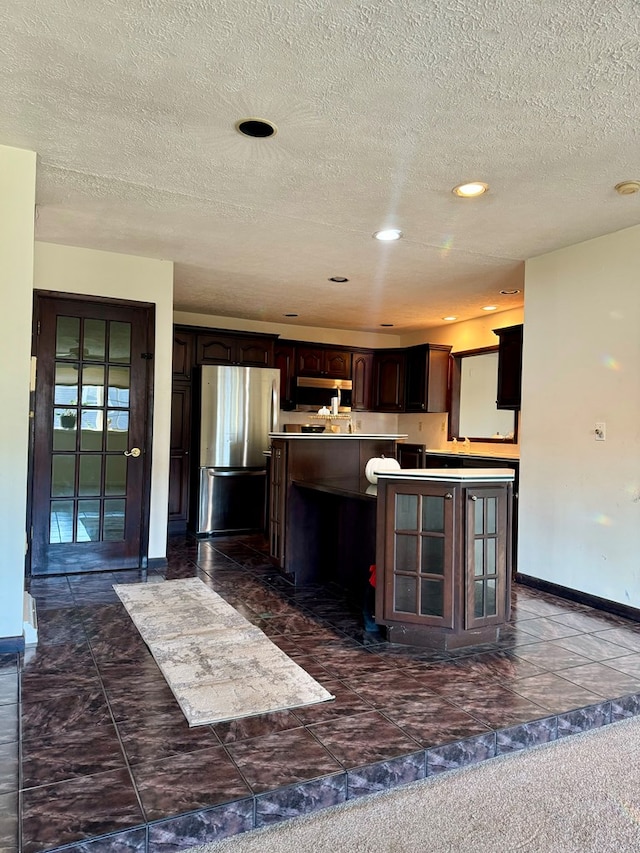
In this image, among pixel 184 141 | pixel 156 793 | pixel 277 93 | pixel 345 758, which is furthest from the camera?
pixel 184 141

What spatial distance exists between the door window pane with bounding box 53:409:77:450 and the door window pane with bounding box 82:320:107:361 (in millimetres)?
473

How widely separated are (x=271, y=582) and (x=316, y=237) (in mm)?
2553

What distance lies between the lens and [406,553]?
2.97m

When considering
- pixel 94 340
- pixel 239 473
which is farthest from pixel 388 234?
pixel 239 473

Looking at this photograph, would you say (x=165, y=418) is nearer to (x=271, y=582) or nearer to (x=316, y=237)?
(x=271, y=582)

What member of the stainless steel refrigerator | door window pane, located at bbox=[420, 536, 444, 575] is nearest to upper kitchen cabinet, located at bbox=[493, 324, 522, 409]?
the stainless steel refrigerator

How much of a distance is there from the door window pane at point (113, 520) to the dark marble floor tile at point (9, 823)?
2925 millimetres

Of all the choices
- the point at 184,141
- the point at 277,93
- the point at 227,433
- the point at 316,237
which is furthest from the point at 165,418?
the point at 277,93

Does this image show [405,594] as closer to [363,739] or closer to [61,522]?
[363,739]

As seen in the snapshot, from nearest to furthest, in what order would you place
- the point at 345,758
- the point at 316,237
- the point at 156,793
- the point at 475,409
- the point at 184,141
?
the point at 156,793 < the point at 345,758 < the point at 184,141 < the point at 316,237 < the point at 475,409

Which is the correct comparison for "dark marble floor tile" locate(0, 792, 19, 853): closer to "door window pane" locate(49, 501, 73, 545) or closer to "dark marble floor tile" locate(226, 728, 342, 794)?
"dark marble floor tile" locate(226, 728, 342, 794)

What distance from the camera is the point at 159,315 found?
4.68 metres

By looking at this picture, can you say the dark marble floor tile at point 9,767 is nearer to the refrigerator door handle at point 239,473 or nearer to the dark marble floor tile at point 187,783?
the dark marble floor tile at point 187,783

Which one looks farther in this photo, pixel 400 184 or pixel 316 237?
pixel 316 237
